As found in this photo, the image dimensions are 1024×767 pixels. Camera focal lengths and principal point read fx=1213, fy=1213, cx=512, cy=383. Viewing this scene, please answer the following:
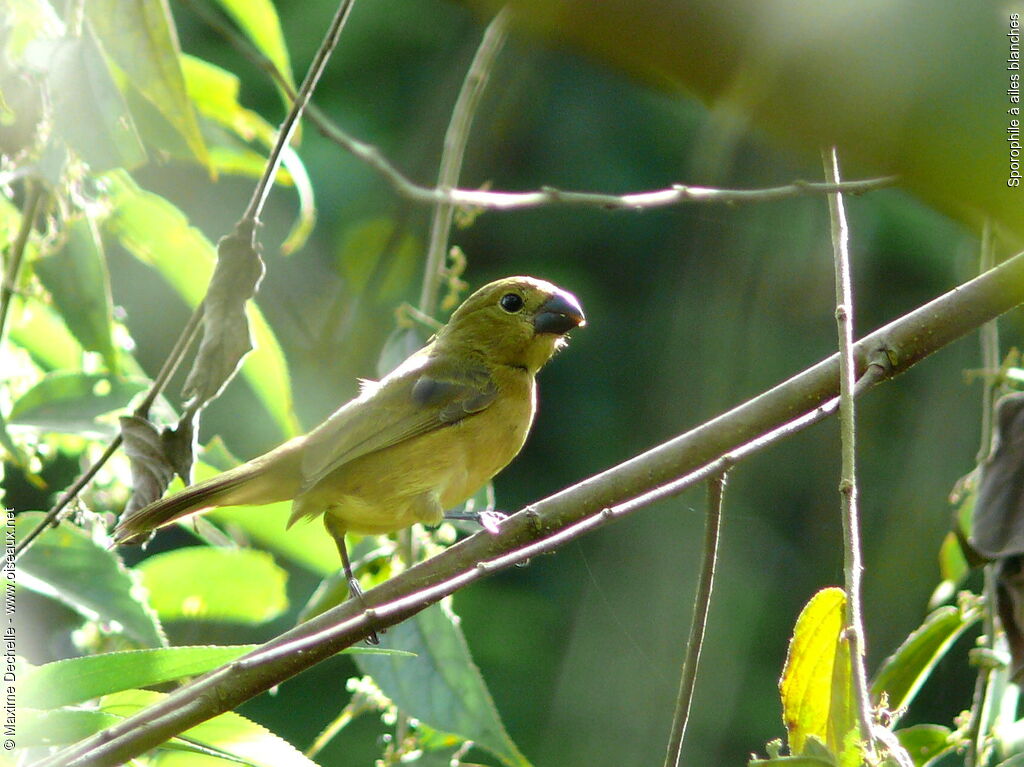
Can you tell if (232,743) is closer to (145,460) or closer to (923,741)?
(145,460)

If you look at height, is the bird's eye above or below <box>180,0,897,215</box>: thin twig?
above

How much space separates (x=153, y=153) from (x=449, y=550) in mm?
1578

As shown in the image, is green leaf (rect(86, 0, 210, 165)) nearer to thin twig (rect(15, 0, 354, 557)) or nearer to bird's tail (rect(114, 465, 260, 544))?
thin twig (rect(15, 0, 354, 557))

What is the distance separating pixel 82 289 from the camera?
2.63 m

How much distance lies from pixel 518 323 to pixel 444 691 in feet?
5.04

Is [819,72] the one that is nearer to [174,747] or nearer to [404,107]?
[174,747]

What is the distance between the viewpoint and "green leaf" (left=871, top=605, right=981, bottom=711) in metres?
2.51

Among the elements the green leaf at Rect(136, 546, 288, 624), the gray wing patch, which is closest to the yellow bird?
the gray wing patch

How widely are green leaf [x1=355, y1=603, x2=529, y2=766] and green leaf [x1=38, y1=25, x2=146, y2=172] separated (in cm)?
116

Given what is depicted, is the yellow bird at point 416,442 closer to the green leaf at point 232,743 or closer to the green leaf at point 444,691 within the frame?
the green leaf at point 444,691

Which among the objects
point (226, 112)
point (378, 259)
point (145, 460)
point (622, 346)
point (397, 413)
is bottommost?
point (145, 460)

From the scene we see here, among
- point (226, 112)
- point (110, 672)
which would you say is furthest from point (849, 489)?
point (226, 112)

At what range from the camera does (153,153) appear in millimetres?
3232

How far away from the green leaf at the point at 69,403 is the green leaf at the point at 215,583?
0.51 metres
